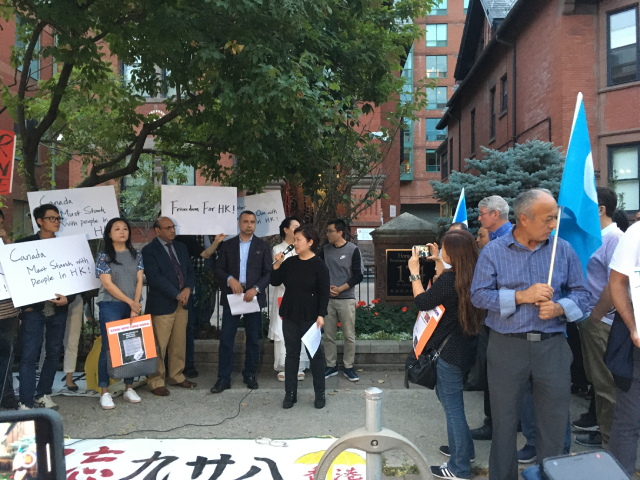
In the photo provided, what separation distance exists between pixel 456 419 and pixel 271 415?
209 centimetres

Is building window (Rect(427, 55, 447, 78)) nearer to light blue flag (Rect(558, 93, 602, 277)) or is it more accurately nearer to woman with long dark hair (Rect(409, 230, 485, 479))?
light blue flag (Rect(558, 93, 602, 277))

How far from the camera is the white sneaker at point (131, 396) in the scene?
214 inches

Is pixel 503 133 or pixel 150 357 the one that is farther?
pixel 503 133

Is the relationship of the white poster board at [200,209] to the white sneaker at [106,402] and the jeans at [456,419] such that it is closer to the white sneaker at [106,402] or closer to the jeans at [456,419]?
the white sneaker at [106,402]

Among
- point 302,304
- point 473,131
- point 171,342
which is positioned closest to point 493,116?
point 473,131

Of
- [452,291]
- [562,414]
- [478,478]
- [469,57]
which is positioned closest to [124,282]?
[452,291]

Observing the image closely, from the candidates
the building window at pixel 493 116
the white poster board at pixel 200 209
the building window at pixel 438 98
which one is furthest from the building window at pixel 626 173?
the building window at pixel 438 98

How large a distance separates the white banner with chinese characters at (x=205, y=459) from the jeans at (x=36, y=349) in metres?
0.88

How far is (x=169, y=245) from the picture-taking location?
19.7 feet

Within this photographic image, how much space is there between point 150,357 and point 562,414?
3998mm

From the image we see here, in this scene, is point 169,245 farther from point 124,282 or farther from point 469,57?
point 469,57

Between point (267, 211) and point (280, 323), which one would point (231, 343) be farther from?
point (267, 211)

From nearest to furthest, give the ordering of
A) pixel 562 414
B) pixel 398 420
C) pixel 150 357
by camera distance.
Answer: pixel 562 414, pixel 398 420, pixel 150 357

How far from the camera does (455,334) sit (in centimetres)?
372
